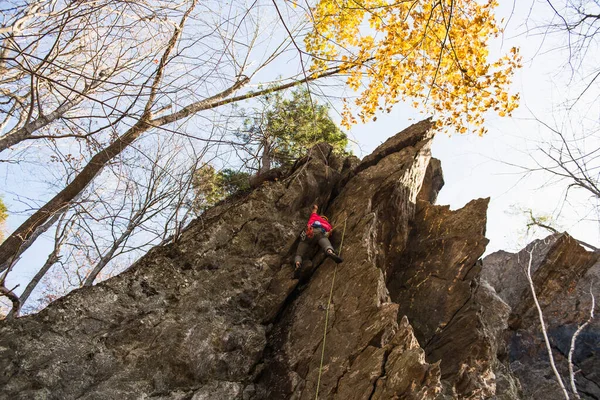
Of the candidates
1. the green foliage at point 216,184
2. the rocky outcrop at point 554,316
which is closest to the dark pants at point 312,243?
the green foliage at point 216,184

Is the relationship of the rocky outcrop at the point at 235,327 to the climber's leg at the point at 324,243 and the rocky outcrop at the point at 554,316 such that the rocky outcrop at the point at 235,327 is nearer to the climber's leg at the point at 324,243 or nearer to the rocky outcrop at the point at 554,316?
the climber's leg at the point at 324,243

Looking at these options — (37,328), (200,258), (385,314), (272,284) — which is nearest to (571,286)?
(385,314)

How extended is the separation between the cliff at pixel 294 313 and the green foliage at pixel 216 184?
3.85 ft

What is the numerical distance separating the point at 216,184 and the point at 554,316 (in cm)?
1473

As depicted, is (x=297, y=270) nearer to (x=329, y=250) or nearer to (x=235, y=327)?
(x=329, y=250)

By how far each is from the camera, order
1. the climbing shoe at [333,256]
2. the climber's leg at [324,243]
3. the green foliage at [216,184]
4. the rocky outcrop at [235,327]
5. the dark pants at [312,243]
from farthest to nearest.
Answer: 1. the green foliage at [216,184]
2. the dark pants at [312,243]
3. the climber's leg at [324,243]
4. the climbing shoe at [333,256]
5. the rocky outcrop at [235,327]

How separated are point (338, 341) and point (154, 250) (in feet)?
16.6

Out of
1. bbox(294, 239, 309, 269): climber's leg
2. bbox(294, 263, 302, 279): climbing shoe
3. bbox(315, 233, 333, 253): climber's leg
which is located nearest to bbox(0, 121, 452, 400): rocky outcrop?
bbox(294, 263, 302, 279): climbing shoe

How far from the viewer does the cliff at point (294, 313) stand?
6719 millimetres

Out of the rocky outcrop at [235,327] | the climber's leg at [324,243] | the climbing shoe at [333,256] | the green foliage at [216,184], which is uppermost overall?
the green foliage at [216,184]

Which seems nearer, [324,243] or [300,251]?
[324,243]

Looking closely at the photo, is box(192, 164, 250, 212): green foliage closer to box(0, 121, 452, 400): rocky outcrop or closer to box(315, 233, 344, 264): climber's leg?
box(0, 121, 452, 400): rocky outcrop

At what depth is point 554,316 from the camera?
15344 millimetres

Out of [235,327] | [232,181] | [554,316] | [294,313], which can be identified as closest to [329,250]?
[294,313]
